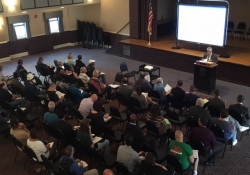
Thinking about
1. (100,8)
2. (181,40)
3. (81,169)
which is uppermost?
(100,8)

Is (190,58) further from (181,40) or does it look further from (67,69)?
(67,69)

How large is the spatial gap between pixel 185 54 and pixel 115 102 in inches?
162

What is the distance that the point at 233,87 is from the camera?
10.9 metres

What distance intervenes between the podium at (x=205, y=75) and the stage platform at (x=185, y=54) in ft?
4.33

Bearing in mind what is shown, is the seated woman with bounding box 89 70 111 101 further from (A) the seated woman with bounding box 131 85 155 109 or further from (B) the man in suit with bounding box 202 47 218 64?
(B) the man in suit with bounding box 202 47 218 64

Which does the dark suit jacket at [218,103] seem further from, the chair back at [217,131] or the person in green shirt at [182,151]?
the person in green shirt at [182,151]

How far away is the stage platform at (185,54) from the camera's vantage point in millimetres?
11086

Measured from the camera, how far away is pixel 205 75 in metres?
10.2

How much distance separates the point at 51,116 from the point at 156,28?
8975 millimetres

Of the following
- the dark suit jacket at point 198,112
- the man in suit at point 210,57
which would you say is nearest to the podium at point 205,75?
the man in suit at point 210,57

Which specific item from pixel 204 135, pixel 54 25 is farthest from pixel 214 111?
pixel 54 25

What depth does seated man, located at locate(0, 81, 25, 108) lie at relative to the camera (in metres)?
8.81

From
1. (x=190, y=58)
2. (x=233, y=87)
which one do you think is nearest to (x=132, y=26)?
(x=190, y=58)

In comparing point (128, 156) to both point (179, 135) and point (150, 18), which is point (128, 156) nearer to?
point (179, 135)
